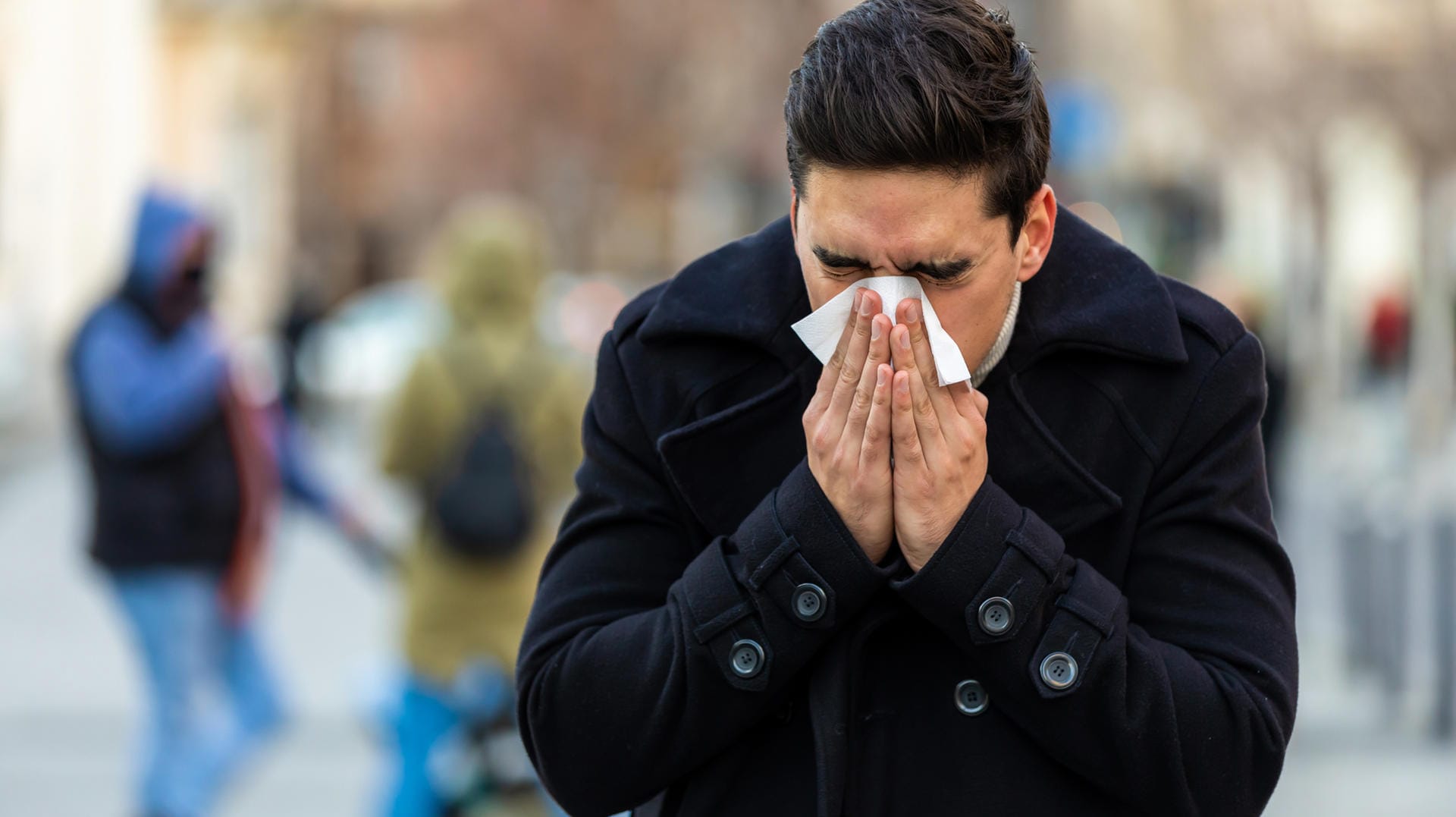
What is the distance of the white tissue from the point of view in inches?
82.7

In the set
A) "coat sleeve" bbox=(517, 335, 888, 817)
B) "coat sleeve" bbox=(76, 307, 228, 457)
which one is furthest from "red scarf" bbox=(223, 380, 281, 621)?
"coat sleeve" bbox=(517, 335, 888, 817)

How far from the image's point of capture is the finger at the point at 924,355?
2.10 m

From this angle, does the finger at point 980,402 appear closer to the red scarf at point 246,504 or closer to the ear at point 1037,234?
the ear at point 1037,234

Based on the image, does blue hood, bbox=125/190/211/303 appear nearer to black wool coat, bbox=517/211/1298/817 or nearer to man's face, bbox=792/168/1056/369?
black wool coat, bbox=517/211/1298/817

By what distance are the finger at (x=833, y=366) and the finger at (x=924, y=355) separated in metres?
0.05

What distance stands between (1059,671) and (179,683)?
4335 millimetres

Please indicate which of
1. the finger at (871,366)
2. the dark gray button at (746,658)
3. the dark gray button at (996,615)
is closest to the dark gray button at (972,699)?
the dark gray button at (996,615)

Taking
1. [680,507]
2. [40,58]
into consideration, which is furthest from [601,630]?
[40,58]

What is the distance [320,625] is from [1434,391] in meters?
10.9

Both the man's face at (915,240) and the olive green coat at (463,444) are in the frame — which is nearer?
the man's face at (915,240)

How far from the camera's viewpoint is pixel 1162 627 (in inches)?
87.8

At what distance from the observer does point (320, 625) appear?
11898 millimetres

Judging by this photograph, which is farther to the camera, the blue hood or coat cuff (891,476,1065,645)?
the blue hood

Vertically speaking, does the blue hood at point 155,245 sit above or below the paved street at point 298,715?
above
